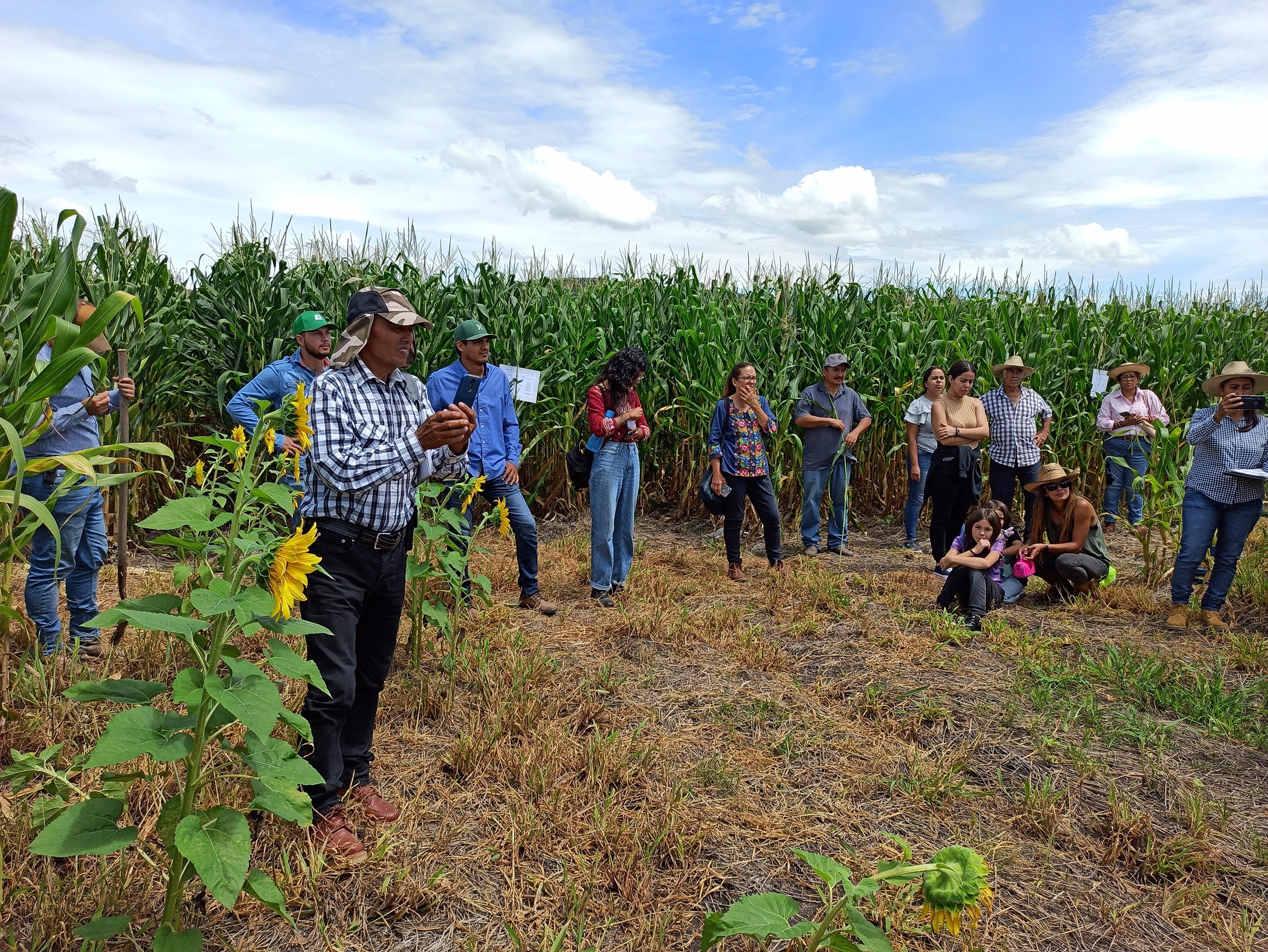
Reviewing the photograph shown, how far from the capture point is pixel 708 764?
341cm

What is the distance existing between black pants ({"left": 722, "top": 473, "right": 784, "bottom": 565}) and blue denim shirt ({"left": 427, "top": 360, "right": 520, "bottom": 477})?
6.34 feet

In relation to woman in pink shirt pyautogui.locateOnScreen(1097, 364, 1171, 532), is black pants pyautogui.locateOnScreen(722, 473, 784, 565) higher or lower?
lower

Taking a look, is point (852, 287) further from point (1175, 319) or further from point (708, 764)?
point (708, 764)

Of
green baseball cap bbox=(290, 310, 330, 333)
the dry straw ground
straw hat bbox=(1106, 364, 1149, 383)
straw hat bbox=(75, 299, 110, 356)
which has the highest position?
straw hat bbox=(1106, 364, 1149, 383)

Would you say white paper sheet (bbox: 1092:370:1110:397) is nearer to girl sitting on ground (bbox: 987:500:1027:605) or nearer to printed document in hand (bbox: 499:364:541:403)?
girl sitting on ground (bbox: 987:500:1027:605)

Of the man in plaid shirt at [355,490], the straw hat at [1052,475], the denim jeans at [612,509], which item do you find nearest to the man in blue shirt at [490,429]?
the denim jeans at [612,509]

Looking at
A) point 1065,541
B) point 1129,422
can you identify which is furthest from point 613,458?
point 1129,422

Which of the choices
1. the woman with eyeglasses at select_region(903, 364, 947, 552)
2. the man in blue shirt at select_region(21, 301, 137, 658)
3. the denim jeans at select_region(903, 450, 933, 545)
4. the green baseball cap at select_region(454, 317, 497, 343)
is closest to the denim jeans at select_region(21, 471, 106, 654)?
the man in blue shirt at select_region(21, 301, 137, 658)

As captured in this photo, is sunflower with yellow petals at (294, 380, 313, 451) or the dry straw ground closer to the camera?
sunflower with yellow petals at (294, 380, 313, 451)

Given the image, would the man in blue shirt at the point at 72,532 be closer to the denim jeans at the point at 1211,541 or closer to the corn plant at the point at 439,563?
the corn plant at the point at 439,563

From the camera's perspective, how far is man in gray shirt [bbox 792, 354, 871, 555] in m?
7.34

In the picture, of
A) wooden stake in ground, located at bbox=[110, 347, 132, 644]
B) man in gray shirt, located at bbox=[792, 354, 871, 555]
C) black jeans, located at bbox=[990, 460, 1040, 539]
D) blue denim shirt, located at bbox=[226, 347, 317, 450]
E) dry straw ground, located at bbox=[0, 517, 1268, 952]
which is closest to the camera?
dry straw ground, located at bbox=[0, 517, 1268, 952]

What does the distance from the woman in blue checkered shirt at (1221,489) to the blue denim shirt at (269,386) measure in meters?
5.71

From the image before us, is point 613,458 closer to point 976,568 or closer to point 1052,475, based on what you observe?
point 976,568
